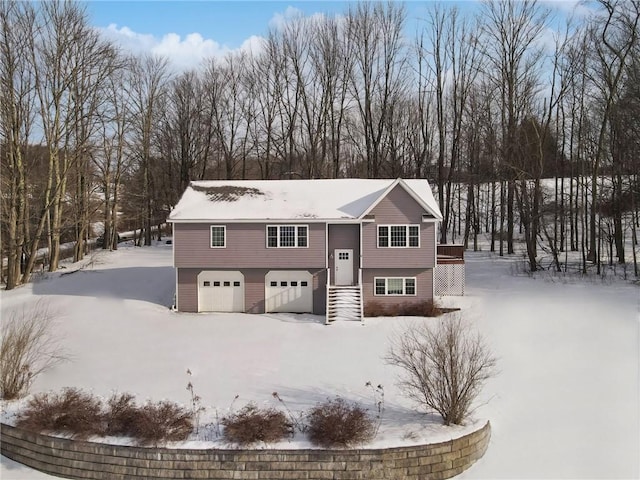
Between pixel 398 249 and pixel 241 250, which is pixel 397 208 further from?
pixel 241 250

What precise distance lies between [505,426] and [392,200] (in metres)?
11.3

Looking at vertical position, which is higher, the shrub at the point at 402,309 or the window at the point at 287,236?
the window at the point at 287,236

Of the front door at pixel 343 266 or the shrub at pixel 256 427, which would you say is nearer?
the shrub at pixel 256 427

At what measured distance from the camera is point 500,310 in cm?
2127

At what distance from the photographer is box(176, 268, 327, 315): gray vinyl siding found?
75.0ft

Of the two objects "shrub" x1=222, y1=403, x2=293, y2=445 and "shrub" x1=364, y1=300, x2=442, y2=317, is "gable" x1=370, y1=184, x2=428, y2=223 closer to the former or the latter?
"shrub" x1=364, y1=300, x2=442, y2=317

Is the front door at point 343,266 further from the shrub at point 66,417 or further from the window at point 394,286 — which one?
the shrub at point 66,417

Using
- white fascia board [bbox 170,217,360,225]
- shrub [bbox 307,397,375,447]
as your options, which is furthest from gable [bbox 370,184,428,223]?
shrub [bbox 307,397,375,447]

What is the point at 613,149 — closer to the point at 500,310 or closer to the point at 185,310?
the point at 500,310

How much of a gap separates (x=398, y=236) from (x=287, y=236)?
15.4ft

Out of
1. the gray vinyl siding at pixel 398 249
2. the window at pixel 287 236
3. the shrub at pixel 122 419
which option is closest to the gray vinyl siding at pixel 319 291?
the window at pixel 287 236

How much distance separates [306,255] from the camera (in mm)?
22734

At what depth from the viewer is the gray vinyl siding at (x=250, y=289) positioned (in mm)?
22875

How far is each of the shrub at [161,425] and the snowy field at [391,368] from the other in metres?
0.49
